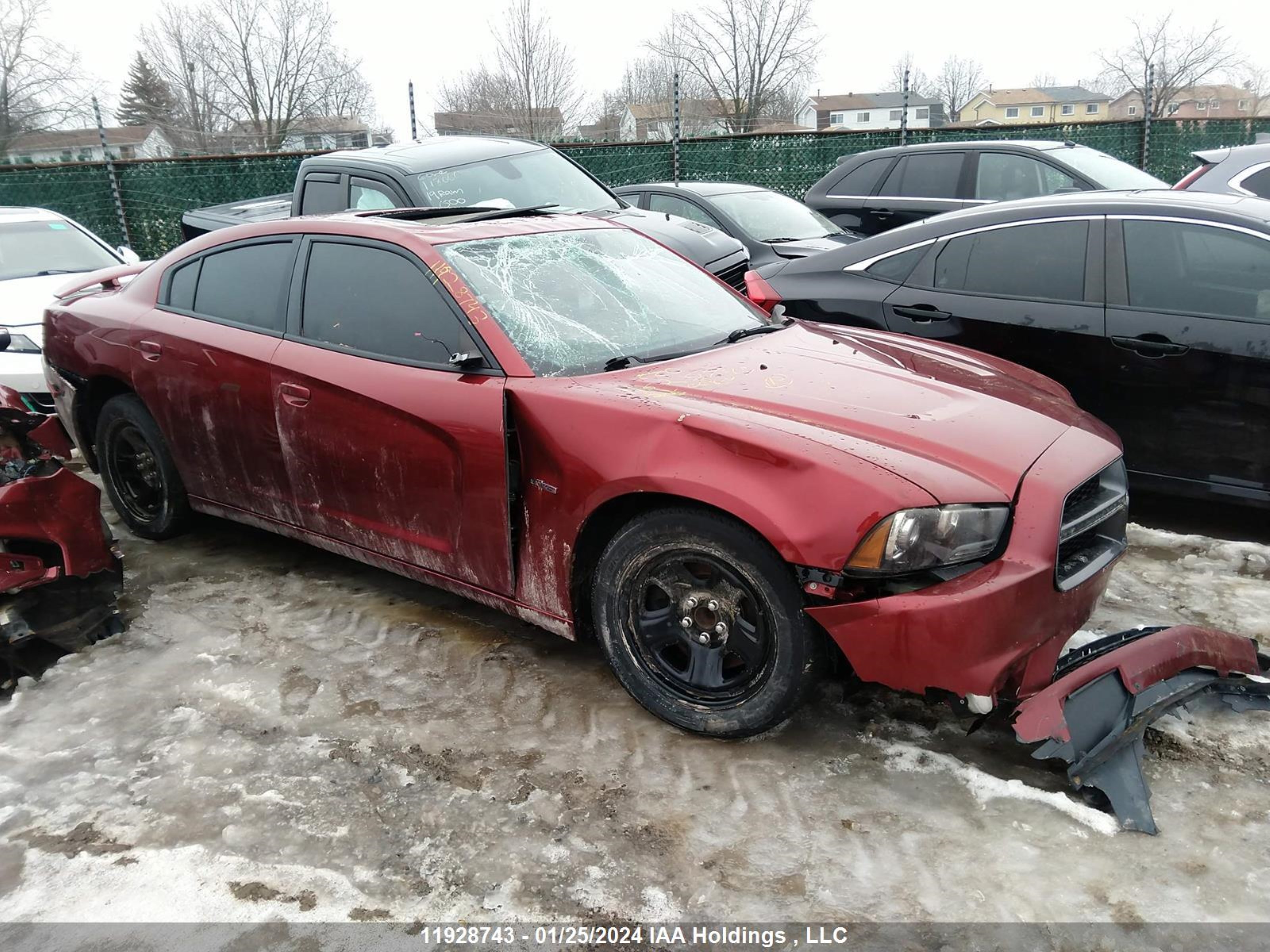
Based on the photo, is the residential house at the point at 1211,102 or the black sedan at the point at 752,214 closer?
the black sedan at the point at 752,214

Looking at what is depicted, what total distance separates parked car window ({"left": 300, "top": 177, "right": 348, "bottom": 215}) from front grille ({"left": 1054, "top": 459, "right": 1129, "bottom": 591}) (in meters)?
5.33

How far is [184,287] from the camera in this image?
4.45 metres

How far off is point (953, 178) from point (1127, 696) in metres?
7.07

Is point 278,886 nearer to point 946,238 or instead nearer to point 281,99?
point 946,238

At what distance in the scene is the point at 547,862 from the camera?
101 inches

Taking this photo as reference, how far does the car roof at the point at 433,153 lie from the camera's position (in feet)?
22.0

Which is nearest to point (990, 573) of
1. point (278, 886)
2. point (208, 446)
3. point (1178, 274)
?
point (278, 886)

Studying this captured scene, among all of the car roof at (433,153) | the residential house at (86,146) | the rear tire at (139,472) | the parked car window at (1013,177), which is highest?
the residential house at (86,146)

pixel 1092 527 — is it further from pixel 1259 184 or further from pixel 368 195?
pixel 1259 184

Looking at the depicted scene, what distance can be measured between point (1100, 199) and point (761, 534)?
123 inches

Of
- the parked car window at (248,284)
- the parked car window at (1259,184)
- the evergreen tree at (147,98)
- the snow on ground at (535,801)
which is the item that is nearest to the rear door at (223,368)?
the parked car window at (248,284)

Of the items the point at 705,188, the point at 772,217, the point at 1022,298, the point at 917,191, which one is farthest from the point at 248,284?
the point at 917,191

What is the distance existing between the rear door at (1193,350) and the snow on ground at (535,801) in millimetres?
699

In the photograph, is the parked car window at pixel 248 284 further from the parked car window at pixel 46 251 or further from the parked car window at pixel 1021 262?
the parked car window at pixel 46 251
